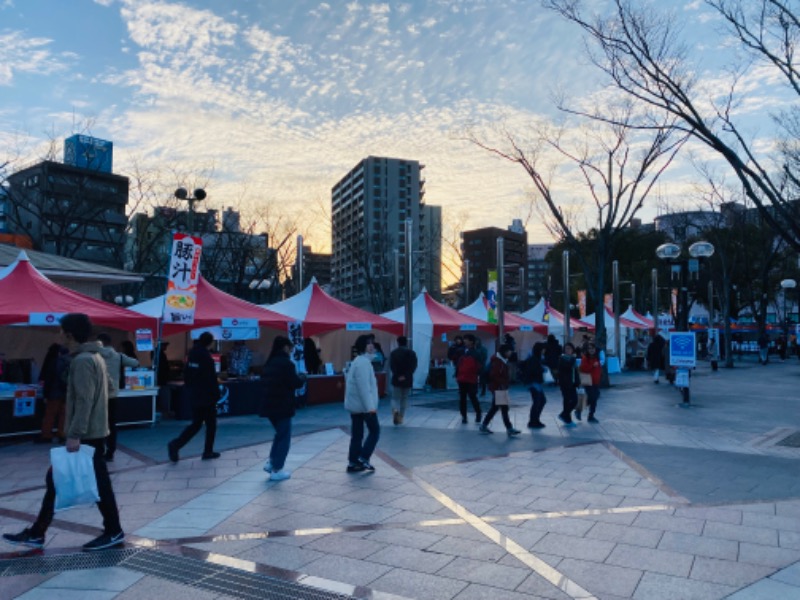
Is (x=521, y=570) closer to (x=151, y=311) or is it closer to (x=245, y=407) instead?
(x=245, y=407)

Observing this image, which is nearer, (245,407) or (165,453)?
(165,453)

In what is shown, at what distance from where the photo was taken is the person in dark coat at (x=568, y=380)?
1114cm

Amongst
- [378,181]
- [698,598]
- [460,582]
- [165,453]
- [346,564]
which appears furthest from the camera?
[378,181]

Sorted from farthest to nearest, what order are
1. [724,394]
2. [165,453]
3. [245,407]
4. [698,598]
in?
1. [724,394]
2. [245,407]
3. [165,453]
4. [698,598]

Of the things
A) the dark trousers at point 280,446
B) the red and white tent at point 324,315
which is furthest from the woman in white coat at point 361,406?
the red and white tent at point 324,315

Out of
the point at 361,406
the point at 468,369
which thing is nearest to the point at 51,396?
the point at 361,406

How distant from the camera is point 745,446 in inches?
368

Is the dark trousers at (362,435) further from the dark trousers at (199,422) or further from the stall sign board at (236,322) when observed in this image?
the stall sign board at (236,322)

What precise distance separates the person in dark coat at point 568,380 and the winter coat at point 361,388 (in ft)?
16.8

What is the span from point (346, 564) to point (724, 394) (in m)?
15.7

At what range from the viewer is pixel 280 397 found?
6809 millimetres

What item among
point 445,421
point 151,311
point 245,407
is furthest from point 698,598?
point 151,311

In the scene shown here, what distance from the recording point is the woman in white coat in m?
7.08

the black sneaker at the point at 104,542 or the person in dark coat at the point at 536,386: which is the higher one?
the person in dark coat at the point at 536,386
